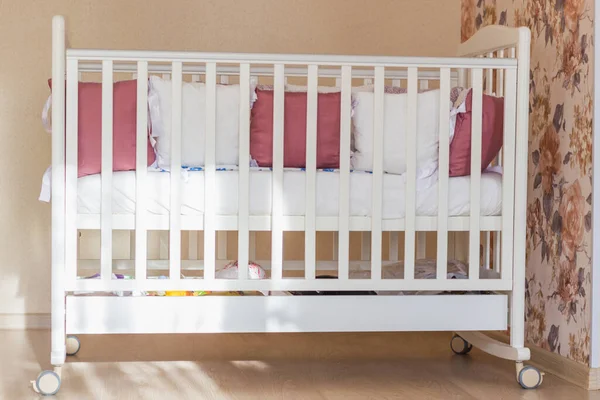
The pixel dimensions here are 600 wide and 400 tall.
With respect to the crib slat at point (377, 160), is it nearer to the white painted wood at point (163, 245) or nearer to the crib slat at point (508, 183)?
the crib slat at point (508, 183)

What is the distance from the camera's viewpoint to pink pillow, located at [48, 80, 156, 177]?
2.01 m

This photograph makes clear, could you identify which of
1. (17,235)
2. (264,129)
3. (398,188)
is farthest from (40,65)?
(398,188)

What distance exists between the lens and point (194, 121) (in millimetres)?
2053

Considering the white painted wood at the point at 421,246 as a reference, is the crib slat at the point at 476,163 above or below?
above

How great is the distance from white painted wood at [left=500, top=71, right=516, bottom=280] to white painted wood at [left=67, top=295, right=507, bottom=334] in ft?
0.34

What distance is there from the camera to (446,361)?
8.05 feet

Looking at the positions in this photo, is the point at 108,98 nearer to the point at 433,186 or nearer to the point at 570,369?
the point at 433,186

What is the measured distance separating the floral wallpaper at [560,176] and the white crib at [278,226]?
6.5 inches

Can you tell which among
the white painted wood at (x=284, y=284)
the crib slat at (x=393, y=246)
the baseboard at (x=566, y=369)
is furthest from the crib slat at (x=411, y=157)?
the crib slat at (x=393, y=246)

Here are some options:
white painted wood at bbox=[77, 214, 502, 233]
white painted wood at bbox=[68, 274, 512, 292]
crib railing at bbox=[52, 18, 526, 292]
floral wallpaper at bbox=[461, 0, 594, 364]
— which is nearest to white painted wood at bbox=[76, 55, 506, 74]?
crib railing at bbox=[52, 18, 526, 292]

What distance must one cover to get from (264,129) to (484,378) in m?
0.89

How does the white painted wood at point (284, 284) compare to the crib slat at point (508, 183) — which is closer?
the white painted wood at point (284, 284)

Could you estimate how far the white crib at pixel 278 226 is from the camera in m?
1.99

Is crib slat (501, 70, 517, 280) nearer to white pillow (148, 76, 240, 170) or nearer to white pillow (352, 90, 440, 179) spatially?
white pillow (352, 90, 440, 179)
